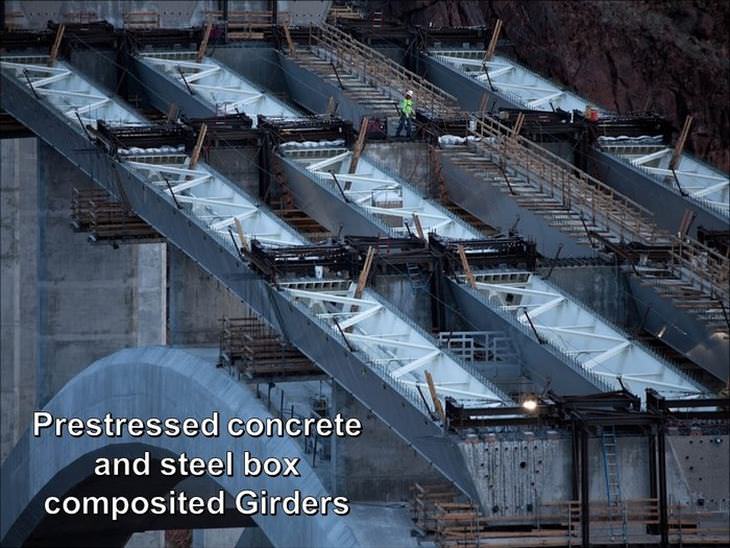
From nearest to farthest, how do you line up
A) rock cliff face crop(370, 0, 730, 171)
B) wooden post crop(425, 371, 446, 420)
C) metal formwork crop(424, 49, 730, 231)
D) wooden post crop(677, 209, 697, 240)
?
1. wooden post crop(425, 371, 446, 420)
2. wooden post crop(677, 209, 697, 240)
3. metal formwork crop(424, 49, 730, 231)
4. rock cliff face crop(370, 0, 730, 171)

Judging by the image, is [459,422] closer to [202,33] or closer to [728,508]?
[728,508]

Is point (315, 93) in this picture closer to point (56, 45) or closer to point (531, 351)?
point (56, 45)

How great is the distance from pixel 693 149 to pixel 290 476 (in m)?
42.9

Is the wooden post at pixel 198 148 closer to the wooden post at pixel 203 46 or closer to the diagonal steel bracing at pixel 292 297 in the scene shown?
the diagonal steel bracing at pixel 292 297

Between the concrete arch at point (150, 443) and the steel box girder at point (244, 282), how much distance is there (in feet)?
7.77

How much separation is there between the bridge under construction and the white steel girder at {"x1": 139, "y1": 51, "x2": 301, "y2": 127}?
0.16 metres

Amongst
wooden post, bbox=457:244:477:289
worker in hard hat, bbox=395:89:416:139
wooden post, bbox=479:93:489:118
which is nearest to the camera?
wooden post, bbox=457:244:477:289

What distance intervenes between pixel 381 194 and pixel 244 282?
990 centimetres

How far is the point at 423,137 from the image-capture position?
100000 millimetres

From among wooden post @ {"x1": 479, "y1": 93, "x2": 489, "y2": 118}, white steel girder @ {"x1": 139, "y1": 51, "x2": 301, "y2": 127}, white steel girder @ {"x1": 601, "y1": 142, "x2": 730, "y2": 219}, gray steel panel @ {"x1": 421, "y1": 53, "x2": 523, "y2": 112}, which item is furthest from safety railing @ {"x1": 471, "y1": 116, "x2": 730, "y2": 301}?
white steel girder @ {"x1": 139, "y1": 51, "x2": 301, "y2": 127}

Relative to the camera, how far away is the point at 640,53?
392 feet

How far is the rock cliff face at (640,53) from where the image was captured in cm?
11906

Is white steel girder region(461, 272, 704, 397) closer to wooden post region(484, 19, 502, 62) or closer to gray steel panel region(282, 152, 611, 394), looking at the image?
gray steel panel region(282, 152, 611, 394)

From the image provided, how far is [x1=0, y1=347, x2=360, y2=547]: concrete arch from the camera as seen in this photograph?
77875 mm
